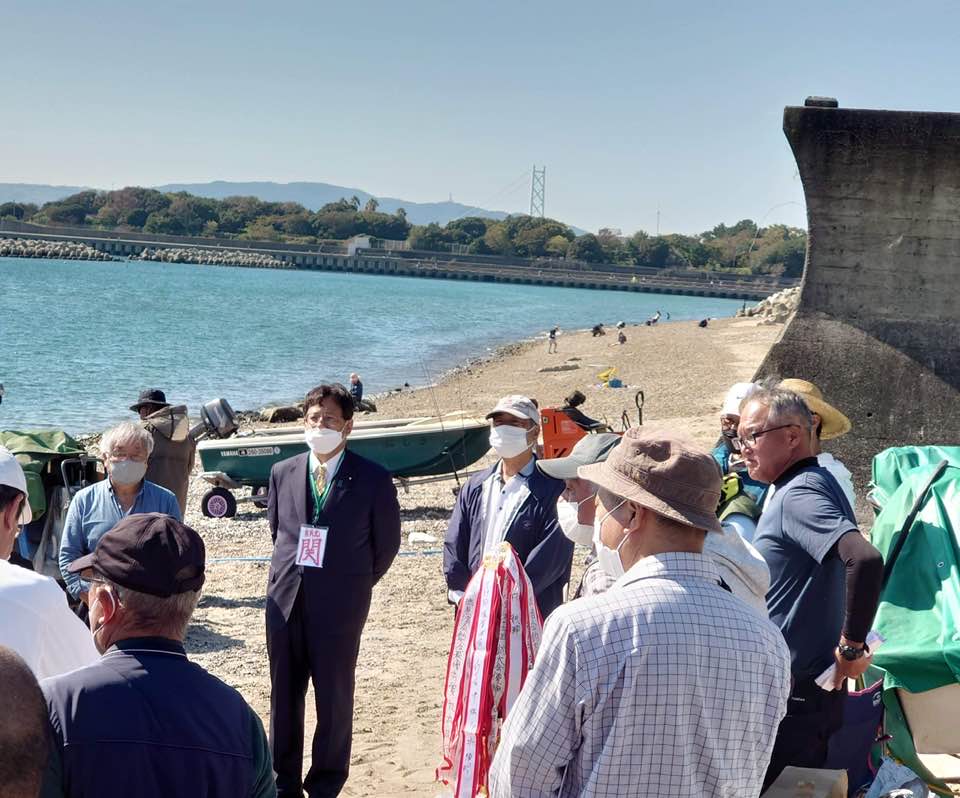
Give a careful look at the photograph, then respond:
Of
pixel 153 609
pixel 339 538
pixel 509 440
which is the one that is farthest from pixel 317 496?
pixel 153 609

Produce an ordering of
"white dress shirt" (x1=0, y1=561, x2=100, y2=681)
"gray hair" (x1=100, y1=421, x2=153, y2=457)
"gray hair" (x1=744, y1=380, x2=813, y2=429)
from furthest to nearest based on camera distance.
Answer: "gray hair" (x1=100, y1=421, x2=153, y2=457)
"gray hair" (x1=744, y1=380, x2=813, y2=429)
"white dress shirt" (x1=0, y1=561, x2=100, y2=681)

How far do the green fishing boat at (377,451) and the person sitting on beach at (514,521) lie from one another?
26.7 feet

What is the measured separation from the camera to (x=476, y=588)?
4.63m

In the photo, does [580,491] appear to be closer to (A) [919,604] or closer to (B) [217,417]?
(A) [919,604]

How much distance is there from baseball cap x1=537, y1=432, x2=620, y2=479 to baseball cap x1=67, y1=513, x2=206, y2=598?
1.89 m

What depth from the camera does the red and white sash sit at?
432 cm

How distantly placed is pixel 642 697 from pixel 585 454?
6.51 ft

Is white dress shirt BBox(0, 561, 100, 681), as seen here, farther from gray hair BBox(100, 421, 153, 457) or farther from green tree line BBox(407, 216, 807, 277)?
green tree line BBox(407, 216, 807, 277)

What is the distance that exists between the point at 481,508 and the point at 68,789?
3.07 m

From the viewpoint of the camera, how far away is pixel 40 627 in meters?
3.00

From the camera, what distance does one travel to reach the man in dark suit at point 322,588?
505cm

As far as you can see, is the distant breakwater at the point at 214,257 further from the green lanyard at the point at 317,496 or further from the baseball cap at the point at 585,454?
the baseball cap at the point at 585,454

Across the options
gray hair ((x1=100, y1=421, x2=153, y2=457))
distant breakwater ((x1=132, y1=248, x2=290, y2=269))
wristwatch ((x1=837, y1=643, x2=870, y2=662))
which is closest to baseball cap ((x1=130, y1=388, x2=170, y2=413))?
gray hair ((x1=100, y1=421, x2=153, y2=457))

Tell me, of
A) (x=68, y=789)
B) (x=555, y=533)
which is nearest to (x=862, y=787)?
(x=555, y=533)
